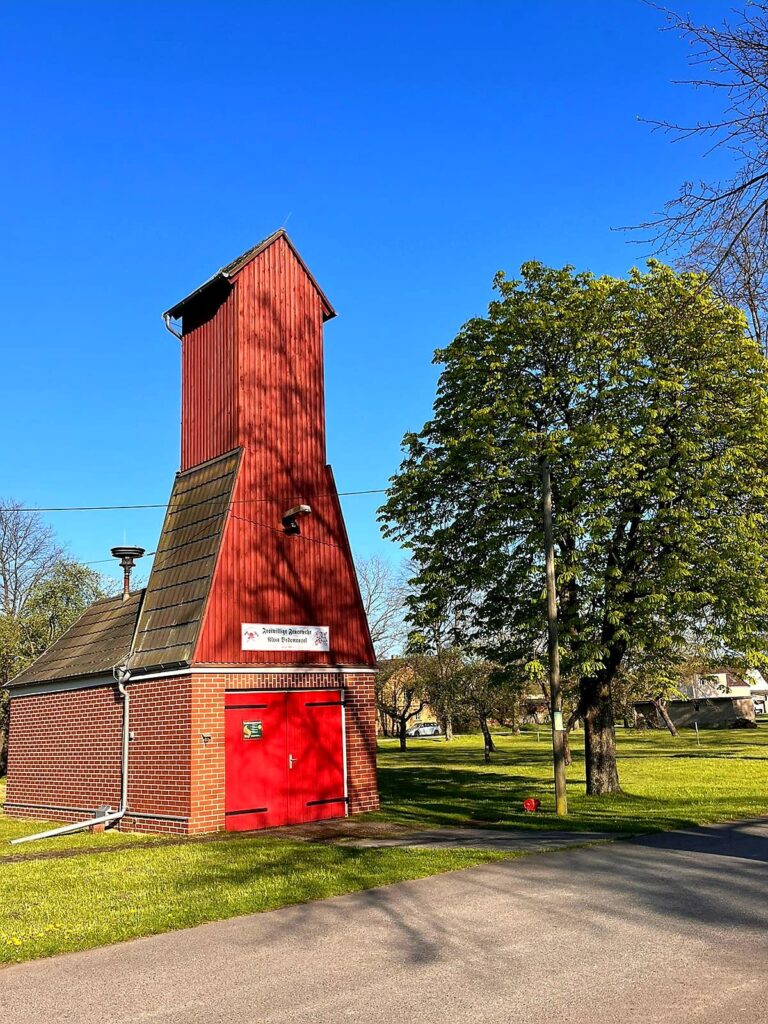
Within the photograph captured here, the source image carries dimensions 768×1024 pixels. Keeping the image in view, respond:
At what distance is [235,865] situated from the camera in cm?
1124

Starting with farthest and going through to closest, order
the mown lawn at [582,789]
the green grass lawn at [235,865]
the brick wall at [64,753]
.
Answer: the brick wall at [64,753]
the mown lawn at [582,789]
the green grass lawn at [235,865]

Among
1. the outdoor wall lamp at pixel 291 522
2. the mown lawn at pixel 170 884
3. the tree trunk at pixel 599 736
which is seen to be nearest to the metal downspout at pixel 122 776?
the mown lawn at pixel 170 884

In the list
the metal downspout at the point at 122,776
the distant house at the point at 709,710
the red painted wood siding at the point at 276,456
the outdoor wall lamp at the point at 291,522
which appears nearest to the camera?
the metal downspout at the point at 122,776

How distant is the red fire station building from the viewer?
15.6m

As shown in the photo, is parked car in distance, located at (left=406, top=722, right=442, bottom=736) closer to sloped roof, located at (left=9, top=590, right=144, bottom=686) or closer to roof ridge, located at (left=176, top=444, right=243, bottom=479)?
sloped roof, located at (left=9, top=590, right=144, bottom=686)

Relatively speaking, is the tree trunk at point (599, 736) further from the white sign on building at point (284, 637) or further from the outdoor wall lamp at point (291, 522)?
the outdoor wall lamp at point (291, 522)

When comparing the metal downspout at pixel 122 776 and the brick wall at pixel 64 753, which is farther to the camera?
the brick wall at pixel 64 753

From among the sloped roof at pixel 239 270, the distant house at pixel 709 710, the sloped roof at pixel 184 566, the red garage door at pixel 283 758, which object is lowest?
the distant house at pixel 709 710

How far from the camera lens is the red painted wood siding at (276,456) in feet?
55.6

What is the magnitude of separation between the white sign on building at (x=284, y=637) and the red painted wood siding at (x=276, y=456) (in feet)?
0.46

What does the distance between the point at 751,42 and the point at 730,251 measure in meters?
1.65

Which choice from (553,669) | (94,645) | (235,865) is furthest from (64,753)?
(553,669)

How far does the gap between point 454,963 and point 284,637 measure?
35.3 ft

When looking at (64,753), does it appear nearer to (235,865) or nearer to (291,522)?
(291,522)
